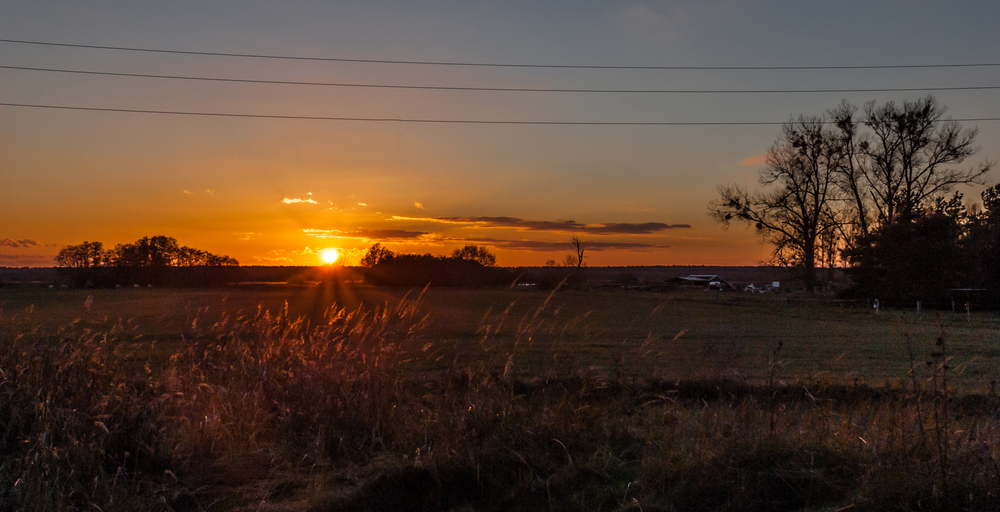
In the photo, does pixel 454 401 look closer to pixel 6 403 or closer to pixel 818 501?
pixel 818 501

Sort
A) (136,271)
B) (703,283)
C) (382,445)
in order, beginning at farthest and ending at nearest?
1. (703,283)
2. (136,271)
3. (382,445)

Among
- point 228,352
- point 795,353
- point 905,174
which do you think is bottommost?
point 795,353

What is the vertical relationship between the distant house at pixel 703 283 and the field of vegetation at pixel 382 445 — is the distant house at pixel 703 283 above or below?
above

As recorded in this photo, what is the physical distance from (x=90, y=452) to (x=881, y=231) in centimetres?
4181

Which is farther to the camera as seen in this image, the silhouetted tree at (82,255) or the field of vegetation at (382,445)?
the silhouetted tree at (82,255)

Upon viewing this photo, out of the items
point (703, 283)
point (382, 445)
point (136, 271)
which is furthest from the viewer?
point (703, 283)

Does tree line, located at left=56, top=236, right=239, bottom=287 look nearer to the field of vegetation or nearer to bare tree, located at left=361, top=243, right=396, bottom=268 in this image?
bare tree, located at left=361, top=243, right=396, bottom=268

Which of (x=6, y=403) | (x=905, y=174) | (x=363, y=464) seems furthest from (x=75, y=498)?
(x=905, y=174)

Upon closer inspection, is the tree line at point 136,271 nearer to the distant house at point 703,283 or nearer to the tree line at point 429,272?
the tree line at point 429,272

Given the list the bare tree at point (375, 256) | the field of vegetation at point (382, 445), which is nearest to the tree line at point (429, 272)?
the bare tree at point (375, 256)

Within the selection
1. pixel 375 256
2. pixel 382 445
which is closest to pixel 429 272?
pixel 375 256

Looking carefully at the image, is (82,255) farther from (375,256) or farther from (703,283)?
(703,283)

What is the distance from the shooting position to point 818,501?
4.24 metres

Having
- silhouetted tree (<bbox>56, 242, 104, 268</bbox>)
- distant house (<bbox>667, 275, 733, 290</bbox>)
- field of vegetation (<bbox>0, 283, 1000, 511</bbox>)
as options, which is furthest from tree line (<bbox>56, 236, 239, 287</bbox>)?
field of vegetation (<bbox>0, 283, 1000, 511</bbox>)
